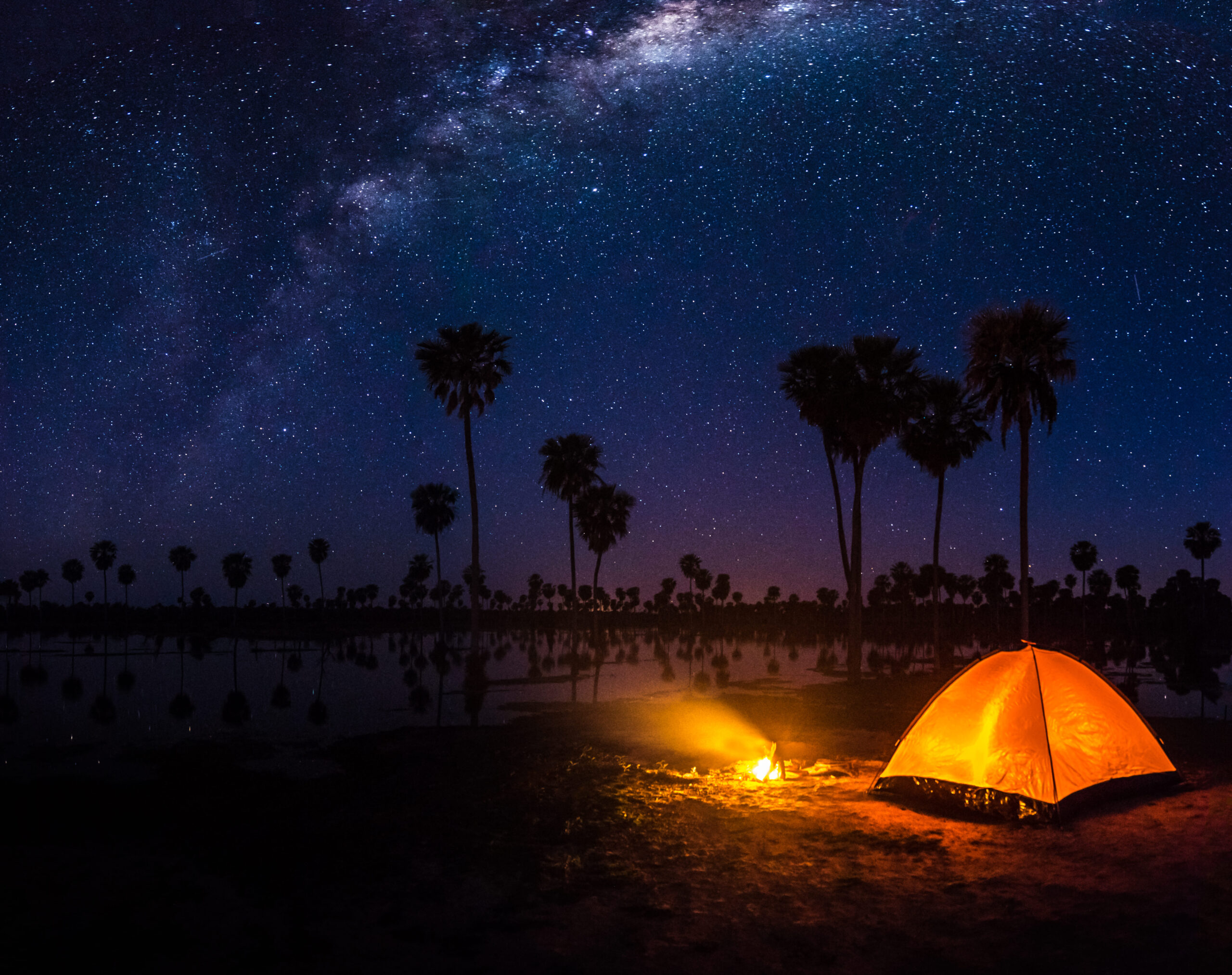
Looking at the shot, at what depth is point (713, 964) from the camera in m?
6.56

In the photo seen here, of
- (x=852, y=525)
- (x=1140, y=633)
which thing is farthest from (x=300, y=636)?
(x=1140, y=633)

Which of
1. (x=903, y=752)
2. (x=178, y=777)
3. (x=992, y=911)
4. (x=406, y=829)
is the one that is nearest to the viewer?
(x=992, y=911)

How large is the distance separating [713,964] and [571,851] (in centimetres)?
357

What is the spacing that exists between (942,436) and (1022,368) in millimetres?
8304

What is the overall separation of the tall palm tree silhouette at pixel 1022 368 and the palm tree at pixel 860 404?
236 cm

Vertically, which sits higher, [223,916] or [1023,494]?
[1023,494]

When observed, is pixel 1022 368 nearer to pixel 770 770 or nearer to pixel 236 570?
pixel 770 770

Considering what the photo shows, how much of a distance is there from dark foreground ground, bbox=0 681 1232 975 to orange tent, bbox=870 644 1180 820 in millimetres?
418

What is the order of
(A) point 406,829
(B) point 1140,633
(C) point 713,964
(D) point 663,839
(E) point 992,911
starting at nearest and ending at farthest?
(C) point 713,964, (E) point 992,911, (D) point 663,839, (A) point 406,829, (B) point 1140,633

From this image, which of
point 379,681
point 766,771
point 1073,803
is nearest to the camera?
point 1073,803

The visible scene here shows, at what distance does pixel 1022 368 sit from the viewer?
28.8 m

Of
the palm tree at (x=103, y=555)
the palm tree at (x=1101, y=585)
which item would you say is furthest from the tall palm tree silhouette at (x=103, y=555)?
the palm tree at (x=1101, y=585)

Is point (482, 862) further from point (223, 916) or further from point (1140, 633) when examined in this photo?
point (1140, 633)

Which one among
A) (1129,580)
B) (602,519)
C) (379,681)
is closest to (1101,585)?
(1129,580)
